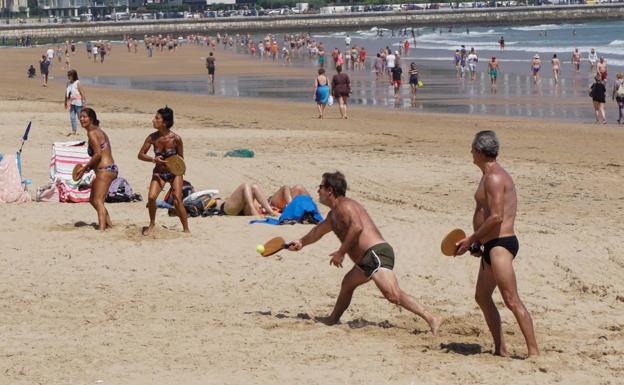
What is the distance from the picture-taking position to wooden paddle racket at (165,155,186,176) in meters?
11.5

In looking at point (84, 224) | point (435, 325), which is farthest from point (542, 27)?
point (435, 325)

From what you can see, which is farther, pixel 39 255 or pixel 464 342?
pixel 39 255

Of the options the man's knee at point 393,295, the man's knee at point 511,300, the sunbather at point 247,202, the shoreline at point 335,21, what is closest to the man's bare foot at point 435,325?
the man's knee at point 393,295

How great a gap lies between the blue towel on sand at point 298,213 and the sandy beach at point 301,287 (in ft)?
0.72

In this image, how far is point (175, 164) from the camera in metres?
11.5

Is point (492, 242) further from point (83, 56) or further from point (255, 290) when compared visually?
point (83, 56)

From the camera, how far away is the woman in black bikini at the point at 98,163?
12.1 m

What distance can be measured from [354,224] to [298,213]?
4.29 metres

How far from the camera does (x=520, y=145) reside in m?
21.6

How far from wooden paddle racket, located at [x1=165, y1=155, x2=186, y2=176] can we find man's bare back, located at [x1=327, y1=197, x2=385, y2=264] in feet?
11.7

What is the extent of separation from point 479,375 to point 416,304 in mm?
1023

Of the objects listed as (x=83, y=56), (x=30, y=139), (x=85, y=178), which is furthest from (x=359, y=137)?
(x=83, y=56)

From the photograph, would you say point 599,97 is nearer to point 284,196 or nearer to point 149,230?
point 284,196

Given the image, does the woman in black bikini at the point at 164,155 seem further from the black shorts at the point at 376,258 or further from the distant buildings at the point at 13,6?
the distant buildings at the point at 13,6
